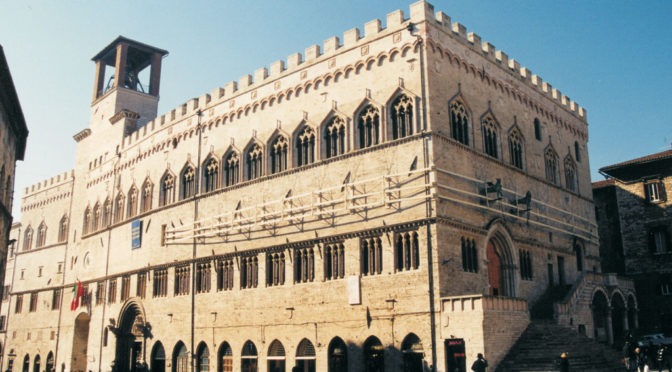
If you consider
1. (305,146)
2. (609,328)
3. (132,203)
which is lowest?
(609,328)

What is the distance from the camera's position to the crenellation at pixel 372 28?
2812 centimetres

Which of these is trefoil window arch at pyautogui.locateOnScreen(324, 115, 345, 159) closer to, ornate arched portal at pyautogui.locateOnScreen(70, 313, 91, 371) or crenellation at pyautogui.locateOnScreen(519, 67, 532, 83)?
crenellation at pyautogui.locateOnScreen(519, 67, 532, 83)

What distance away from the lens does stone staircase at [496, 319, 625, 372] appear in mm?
22938

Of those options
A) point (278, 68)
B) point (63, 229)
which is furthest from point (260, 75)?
point (63, 229)

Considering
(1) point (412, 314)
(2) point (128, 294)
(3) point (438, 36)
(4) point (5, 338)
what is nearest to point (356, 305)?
(1) point (412, 314)

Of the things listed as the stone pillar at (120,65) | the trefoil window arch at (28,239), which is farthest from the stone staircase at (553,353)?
the trefoil window arch at (28,239)

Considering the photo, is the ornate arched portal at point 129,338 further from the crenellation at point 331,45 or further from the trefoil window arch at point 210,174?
the crenellation at point 331,45

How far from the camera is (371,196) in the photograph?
26.7 m

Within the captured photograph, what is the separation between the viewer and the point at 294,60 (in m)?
31.6

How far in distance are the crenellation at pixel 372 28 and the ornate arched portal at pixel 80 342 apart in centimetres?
2843

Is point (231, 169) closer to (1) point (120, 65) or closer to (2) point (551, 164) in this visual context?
(1) point (120, 65)

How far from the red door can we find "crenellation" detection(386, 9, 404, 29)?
1040cm

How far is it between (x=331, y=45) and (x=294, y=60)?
97.4 inches

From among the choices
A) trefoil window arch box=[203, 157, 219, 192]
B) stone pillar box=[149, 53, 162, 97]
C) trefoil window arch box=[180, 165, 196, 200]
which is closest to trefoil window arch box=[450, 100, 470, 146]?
trefoil window arch box=[203, 157, 219, 192]
